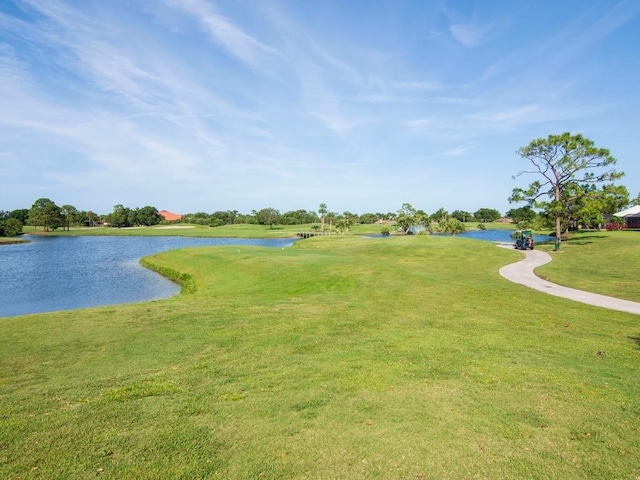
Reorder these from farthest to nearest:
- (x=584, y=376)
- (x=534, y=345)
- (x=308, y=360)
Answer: (x=534, y=345)
(x=308, y=360)
(x=584, y=376)

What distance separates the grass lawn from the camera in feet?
18.6

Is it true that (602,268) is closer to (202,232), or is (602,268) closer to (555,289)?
(555,289)

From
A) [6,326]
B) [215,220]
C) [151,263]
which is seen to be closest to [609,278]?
[6,326]

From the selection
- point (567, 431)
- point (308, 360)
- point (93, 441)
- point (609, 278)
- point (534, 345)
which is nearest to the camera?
point (93, 441)

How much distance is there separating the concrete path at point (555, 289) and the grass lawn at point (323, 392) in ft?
5.09

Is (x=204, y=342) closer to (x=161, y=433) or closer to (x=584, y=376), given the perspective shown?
(x=161, y=433)

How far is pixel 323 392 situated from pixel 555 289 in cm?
1735

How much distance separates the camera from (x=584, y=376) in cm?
899

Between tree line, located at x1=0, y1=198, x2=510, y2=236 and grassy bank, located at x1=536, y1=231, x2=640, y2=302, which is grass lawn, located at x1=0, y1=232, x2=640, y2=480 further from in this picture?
tree line, located at x1=0, y1=198, x2=510, y2=236

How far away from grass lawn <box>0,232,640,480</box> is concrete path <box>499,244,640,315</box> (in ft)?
5.09

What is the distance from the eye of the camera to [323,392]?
Result: 316 inches

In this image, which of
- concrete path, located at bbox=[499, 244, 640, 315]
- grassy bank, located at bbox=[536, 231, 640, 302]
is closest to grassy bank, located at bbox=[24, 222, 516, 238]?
grassy bank, located at bbox=[536, 231, 640, 302]

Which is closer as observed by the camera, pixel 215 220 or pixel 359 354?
pixel 359 354

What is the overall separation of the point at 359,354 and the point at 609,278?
20.9 meters
